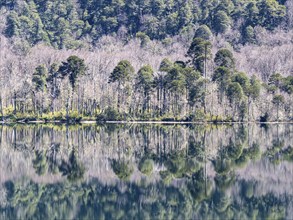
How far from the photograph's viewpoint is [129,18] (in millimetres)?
174500

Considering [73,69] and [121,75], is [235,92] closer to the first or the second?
[121,75]

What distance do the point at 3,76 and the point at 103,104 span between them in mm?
21842

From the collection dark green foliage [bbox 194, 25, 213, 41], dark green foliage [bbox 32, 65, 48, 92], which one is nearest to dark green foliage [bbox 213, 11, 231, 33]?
dark green foliage [bbox 194, 25, 213, 41]

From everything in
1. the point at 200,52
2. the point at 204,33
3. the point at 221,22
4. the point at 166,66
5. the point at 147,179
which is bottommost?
the point at 147,179

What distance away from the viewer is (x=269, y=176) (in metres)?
32.1

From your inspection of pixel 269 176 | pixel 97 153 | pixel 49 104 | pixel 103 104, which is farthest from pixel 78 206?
pixel 49 104

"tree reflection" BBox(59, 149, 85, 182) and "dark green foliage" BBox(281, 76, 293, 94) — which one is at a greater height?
"dark green foliage" BBox(281, 76, 293, 94)

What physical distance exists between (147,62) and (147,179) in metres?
84.0

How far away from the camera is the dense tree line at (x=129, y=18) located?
154 meters

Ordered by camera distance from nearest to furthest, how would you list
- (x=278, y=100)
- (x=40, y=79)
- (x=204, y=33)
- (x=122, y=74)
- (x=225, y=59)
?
(x=278, y=100) → (x=122, y=74) → (x=225, y=59) → (x=40, y=79) → (x=204, y=33)

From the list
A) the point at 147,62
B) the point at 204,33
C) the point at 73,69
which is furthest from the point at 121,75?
the point at 204,33

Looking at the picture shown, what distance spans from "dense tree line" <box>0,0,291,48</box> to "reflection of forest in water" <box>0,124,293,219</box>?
104 meters

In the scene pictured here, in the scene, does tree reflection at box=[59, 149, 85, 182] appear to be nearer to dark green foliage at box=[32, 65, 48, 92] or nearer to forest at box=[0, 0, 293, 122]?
forest at box=[0, 0, 293, 122]

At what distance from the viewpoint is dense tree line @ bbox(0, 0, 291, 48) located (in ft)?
506
